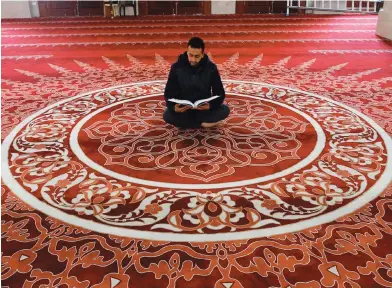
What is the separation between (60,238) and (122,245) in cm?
26

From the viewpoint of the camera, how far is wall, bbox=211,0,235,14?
1066 centimetres

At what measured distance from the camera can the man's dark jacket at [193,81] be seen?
262 cm

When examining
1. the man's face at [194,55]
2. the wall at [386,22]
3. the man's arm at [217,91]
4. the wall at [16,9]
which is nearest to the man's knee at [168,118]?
the man's arm at [217,91]

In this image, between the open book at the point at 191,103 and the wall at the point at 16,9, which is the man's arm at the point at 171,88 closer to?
the open book at the point at 191,103

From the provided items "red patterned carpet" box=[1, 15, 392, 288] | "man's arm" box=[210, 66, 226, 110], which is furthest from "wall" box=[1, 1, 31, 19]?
"man's arm" box=[210, 66, 226, 110]

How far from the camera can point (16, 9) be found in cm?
1026

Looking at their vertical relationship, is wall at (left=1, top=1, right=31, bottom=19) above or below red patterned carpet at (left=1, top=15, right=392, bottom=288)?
above

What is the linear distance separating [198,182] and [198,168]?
16 centimetres

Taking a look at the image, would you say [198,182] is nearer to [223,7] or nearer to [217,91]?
[217,91]

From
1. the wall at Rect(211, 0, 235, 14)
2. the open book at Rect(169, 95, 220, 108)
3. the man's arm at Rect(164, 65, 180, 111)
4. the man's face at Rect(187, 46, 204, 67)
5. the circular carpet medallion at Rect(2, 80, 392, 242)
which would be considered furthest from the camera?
the wall at Rect(211, 0, 235, 14)

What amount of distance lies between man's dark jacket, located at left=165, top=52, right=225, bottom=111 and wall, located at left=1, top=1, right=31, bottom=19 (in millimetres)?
9126

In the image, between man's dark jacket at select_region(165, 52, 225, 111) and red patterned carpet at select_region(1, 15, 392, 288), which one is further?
man's dark jacket at select_region(165, 52, 225, 111)

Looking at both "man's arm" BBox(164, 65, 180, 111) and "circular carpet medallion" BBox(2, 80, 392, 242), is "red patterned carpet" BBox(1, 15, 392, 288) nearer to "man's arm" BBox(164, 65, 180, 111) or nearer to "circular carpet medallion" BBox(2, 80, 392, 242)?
"circular carpet medallion" BBox(2, 80, 392, 242)

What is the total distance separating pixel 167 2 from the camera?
35.2 feet
